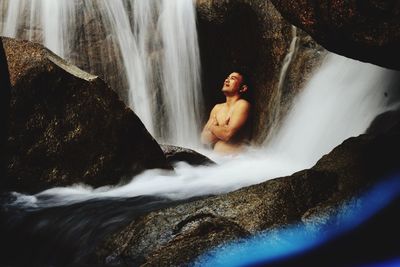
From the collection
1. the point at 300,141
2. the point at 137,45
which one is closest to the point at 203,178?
the point at 300,141

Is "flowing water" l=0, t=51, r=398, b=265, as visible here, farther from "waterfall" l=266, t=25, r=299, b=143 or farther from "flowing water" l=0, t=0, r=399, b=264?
"waterfall" l=266, t=25, r=299, b=143

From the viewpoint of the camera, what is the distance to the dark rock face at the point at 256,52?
→ 7902 millimetres

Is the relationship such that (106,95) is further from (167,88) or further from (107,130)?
(167,88)

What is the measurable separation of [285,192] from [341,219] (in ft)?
1.53

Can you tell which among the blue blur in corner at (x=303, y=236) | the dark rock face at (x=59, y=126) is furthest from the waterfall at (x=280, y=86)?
the blue blur in corner at (x=303, y=236)

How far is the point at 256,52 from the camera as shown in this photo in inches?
352

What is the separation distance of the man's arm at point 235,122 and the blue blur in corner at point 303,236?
5023mm

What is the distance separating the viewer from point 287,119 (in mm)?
7840

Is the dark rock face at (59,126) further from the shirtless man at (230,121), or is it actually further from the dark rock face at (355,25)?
the shirtless man at (230,121)

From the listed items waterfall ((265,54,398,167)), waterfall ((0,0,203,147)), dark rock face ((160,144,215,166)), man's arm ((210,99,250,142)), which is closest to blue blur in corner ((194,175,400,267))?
waterfall ((265,54,398,167))

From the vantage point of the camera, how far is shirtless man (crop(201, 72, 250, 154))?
880 centimetres

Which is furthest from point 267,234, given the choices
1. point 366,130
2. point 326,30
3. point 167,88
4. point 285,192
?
point 167,88

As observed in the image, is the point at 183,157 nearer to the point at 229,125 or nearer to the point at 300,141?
the point at 300,141

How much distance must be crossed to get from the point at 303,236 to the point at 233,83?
226 inches
